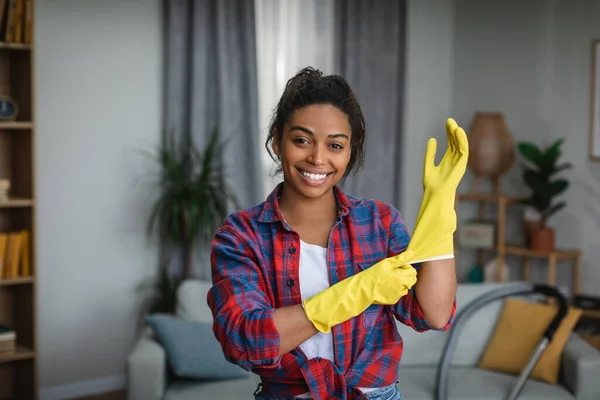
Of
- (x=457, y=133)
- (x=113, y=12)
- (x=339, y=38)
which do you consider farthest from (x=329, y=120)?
(x=339, y=38)

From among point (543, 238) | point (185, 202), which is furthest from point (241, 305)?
point (543, 238)

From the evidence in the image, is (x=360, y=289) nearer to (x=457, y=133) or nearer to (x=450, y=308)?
(x=450, y=308)

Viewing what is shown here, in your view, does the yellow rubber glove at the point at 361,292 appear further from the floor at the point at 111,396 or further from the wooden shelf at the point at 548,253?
the wooden shelf at the point at 548,253

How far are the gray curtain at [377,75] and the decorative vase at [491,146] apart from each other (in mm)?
522

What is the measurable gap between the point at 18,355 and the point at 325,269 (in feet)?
8.36

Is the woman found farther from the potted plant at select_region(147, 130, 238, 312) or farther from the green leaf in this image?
the green leaf

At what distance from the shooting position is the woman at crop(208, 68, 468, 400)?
4.09 feet

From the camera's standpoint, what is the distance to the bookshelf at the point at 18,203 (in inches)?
134

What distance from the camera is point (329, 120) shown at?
135 cm

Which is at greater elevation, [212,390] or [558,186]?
[558,186]

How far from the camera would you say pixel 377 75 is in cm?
485

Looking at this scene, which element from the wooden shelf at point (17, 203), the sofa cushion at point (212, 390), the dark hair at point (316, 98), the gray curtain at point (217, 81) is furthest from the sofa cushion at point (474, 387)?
the dark hair at point (316, 98)

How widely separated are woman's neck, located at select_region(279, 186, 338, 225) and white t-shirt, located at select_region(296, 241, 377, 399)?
53 millimetres

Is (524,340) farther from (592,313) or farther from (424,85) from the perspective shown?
(424,85)
